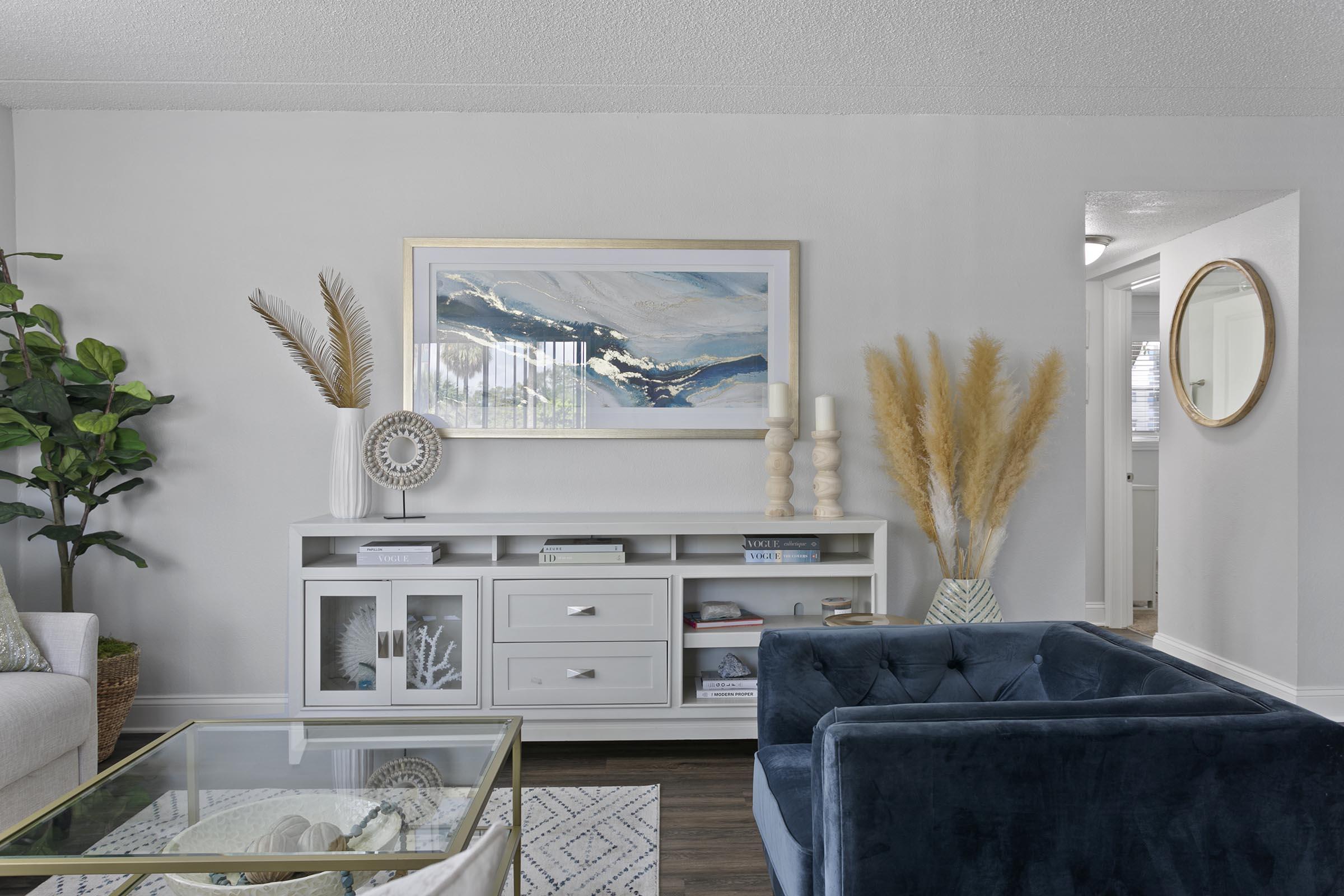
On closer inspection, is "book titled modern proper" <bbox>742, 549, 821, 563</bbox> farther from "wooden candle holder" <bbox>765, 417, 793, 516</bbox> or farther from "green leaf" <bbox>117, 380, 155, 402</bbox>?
"green leaf" <bbox>117, 380, 155, 402</bbox>

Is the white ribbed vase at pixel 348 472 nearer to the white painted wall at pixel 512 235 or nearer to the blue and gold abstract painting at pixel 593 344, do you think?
the white painted wall at pixel 512 235

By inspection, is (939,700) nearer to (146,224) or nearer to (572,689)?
(572,689)

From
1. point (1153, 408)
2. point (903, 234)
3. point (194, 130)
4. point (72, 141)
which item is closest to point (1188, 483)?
point (1153, 408)

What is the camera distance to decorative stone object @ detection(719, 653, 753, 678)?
2982 millimetres

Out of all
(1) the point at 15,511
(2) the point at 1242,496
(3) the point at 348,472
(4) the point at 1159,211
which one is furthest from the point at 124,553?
(2) the point at 1242,496

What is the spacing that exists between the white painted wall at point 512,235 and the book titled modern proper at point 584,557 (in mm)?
410

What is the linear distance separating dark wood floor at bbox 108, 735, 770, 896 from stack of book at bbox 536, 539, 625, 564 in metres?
0.71

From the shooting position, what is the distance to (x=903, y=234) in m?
3.34

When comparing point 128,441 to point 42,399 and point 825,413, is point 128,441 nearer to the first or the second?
point 42,399

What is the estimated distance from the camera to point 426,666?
2881 mm

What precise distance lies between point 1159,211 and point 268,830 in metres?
3.99

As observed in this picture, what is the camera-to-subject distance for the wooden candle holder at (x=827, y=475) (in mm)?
3129

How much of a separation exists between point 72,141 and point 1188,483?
5126mm

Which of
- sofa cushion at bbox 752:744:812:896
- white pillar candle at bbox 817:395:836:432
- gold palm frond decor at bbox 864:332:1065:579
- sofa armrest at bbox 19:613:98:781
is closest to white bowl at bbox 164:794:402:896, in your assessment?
sofa cushion at bbox 752:744:812:896
